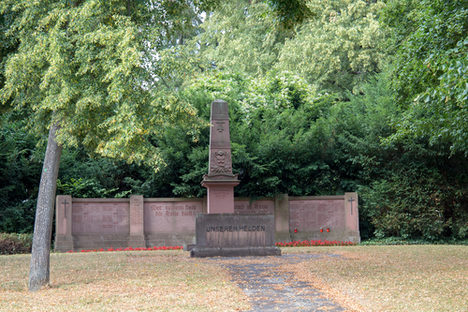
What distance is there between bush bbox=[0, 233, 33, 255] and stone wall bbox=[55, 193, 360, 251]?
1.56m

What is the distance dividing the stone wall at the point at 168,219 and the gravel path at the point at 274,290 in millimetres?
8515

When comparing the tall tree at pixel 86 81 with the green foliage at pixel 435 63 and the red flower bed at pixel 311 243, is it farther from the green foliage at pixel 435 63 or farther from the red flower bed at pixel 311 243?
the red flower bed at pixel 311 243

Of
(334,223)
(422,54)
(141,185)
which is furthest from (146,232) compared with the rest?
(422,54)

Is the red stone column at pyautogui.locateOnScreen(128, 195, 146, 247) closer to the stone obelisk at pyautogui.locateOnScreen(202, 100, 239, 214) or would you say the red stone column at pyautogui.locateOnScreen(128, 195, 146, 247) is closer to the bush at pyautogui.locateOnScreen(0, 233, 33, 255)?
the bush at pyautogui.locateOnScreen(0, 233, 33, 255)

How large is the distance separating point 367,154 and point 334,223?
10.8 ft

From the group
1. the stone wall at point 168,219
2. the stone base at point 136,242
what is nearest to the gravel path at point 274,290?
the stone base at point 136,242

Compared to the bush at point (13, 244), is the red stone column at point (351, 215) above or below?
above

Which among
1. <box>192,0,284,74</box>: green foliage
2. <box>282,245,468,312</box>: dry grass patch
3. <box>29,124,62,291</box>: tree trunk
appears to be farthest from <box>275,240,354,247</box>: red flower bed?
<box>29,124,62,291</box>: tree trunk

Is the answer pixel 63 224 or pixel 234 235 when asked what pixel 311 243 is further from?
pixel 63 224

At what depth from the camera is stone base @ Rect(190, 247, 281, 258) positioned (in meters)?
14.6

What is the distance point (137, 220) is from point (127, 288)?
1168cm

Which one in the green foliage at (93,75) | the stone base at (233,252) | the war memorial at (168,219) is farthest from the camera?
the war memorial at (168,219)

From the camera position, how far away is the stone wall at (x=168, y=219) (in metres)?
20.2

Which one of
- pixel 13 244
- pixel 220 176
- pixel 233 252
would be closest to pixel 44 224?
pixel 233 252
